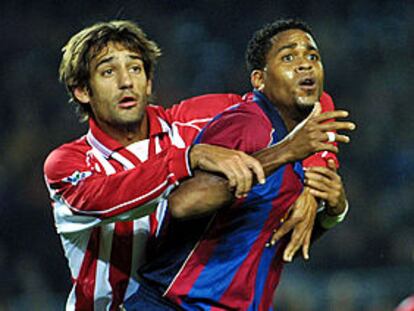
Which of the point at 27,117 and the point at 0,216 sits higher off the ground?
the point at 27,117

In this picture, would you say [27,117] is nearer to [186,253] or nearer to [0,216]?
[0,216]

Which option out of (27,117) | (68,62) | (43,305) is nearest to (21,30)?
(27,117)

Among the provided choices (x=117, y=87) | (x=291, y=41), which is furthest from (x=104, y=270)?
(x=291, y=41)

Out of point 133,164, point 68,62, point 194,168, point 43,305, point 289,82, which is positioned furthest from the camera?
point 43,305

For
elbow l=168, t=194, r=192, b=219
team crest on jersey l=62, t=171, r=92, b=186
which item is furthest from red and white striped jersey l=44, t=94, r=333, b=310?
elbow l=168, t=194, r=192, b=219

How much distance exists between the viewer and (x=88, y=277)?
112 inches

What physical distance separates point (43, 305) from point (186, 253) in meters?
2.32

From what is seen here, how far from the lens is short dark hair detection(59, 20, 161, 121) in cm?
291

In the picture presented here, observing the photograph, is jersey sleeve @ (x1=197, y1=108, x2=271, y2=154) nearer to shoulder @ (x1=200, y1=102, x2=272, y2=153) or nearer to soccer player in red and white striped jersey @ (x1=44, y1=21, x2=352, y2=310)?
shoulder @ (x1=200, y1=102, x2=272, y2=153)

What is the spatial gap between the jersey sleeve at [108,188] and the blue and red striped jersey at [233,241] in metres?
0.11

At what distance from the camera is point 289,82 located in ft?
8.45

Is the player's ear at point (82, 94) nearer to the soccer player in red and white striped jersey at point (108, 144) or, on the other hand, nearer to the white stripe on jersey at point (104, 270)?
the soccer player in red and white striped jersey at point (108, 144)

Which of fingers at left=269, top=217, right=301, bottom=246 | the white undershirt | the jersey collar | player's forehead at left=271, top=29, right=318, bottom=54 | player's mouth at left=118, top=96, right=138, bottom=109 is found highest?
player's forehead at left=271, top=29, right=318, bottom=54

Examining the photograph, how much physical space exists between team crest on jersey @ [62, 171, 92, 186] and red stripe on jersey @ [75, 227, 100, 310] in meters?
0.23
